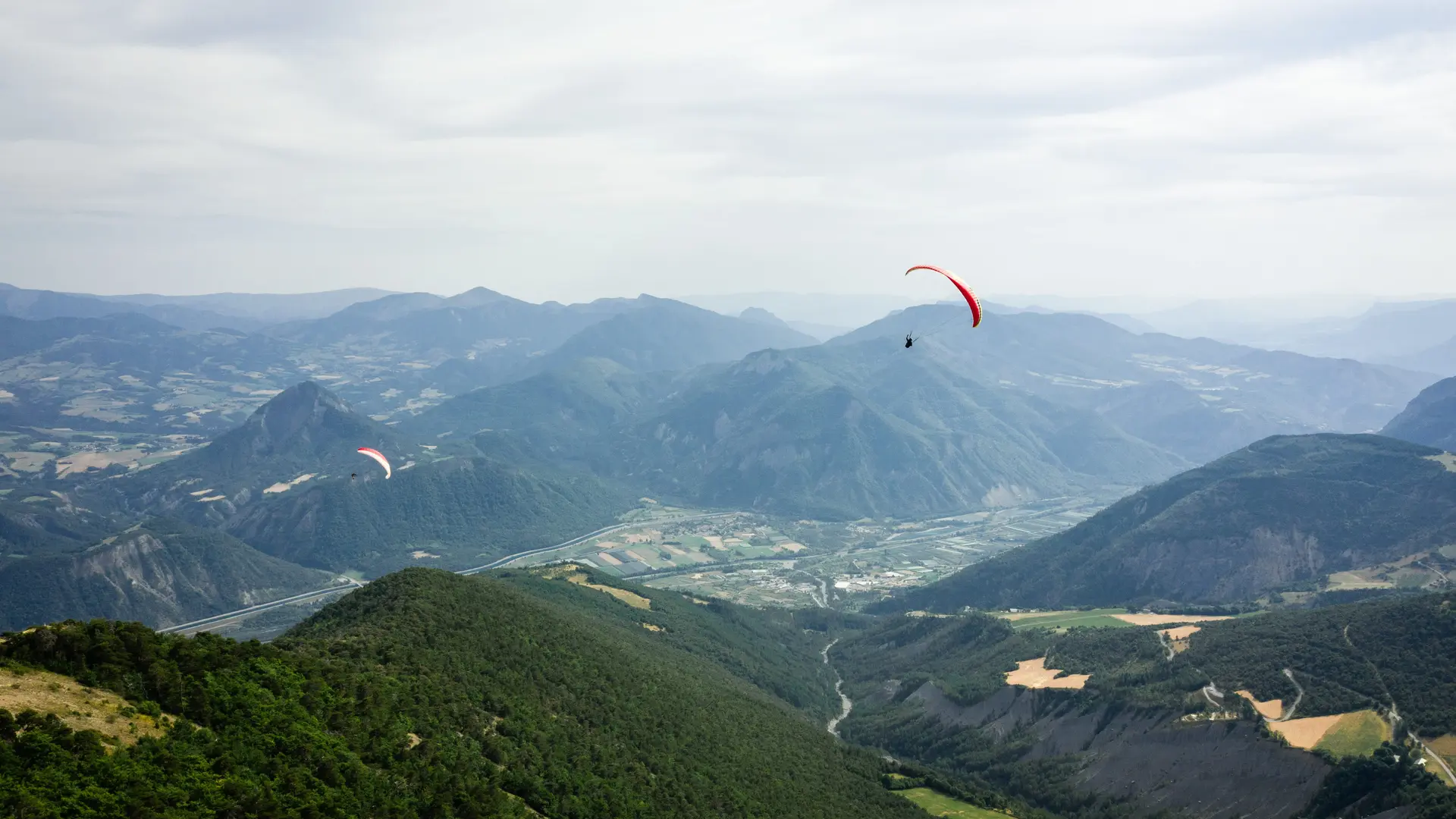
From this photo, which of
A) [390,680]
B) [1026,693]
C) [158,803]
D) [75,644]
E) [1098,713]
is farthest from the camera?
[1026,693]

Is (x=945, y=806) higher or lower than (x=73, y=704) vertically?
lower

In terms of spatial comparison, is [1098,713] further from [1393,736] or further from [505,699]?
[505,699]

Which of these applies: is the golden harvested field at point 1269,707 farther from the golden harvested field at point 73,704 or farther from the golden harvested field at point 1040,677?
the golden harvested field at point 73,704

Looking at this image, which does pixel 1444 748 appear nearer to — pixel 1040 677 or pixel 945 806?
pixel 945 806

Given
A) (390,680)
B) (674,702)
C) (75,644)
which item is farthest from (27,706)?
(674,702)

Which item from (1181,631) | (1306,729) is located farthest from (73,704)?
(1181,631)

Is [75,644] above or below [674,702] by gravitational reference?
above
